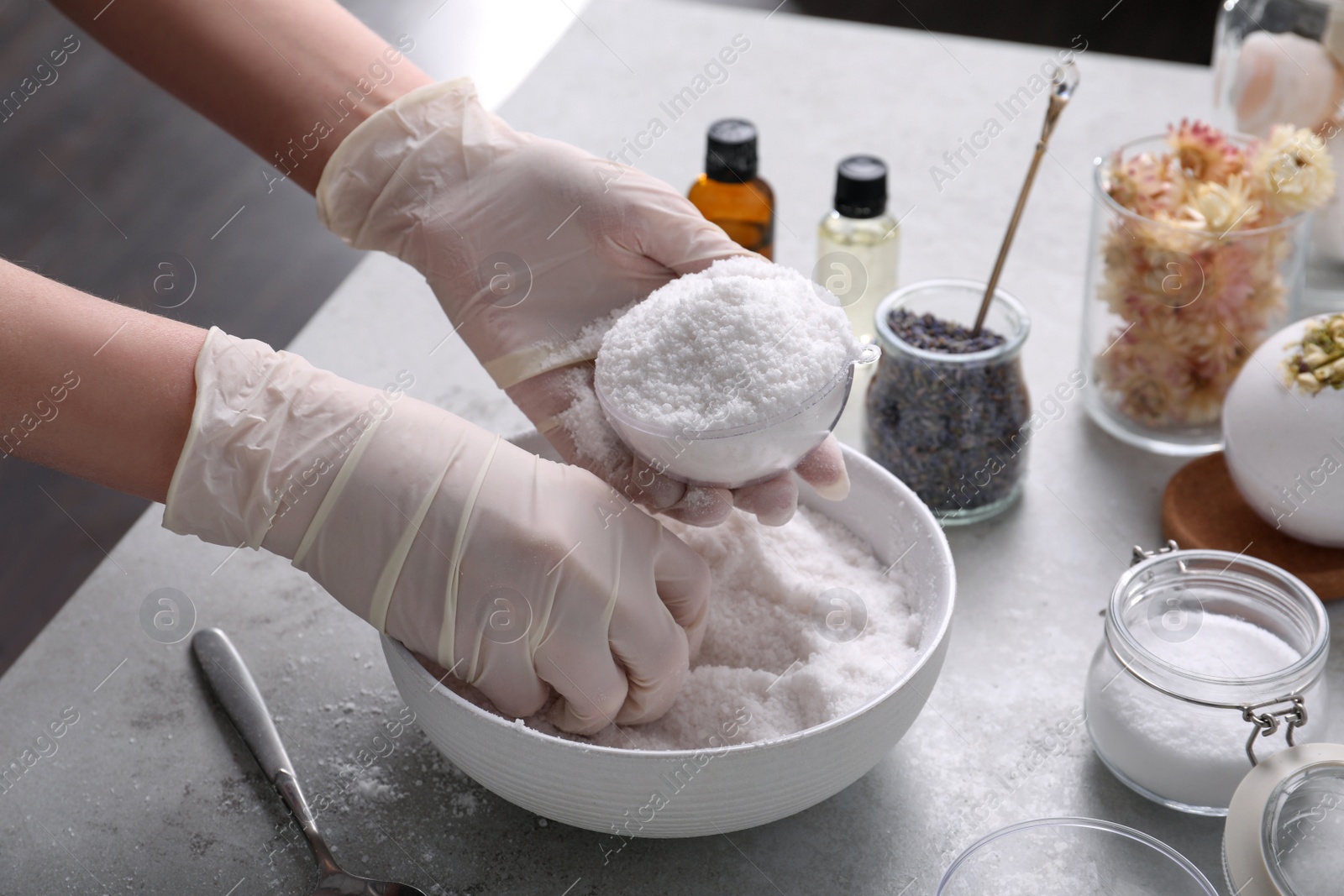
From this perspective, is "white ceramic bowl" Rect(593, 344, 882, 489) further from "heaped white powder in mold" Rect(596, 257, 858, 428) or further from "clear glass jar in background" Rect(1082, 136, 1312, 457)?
"clear glass jar in background" Rect(1082, 136, 1312, 457)

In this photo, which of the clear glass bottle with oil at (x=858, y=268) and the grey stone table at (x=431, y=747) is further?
the clear glass bottle with oil at (x=858, y=268)

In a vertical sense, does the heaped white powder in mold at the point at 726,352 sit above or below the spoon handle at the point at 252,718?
above

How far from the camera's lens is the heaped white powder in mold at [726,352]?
80cm

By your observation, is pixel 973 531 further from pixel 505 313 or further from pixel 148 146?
pixel 148 146

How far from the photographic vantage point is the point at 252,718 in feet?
3.19

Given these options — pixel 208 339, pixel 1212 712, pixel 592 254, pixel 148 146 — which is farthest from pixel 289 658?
pixel 148 146

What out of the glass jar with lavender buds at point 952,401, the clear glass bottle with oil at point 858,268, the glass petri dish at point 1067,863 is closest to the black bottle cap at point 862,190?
the clear glass bottle with oil at point 858,268

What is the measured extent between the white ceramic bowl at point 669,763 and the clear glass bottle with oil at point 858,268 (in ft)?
1.55

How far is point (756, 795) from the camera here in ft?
2.51

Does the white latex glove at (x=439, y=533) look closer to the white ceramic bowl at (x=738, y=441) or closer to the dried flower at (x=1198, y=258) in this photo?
the white ceramic bowl at (x=738, y=441)

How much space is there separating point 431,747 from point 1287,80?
120cm

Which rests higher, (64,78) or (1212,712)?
(1212,712)

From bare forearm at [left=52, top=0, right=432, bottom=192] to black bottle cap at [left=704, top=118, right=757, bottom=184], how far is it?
0.34m

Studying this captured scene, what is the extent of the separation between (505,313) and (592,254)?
0.31 ft
